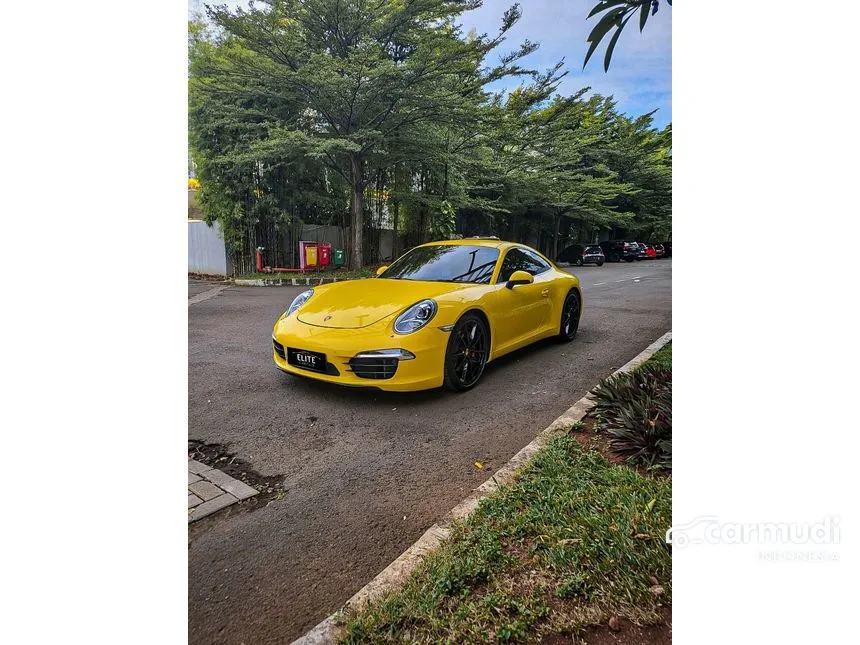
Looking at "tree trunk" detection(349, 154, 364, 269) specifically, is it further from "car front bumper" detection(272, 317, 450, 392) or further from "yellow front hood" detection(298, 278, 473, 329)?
"car front bumper" detection(272, 317, 450, 392)

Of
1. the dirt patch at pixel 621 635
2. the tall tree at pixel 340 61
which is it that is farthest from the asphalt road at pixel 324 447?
the tall tree at pixel 340 61

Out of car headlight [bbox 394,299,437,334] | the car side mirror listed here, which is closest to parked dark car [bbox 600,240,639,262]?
the car side mirror

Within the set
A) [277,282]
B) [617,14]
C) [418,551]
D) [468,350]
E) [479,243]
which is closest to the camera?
[617,14]

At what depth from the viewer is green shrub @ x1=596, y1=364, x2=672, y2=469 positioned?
188 centimetres

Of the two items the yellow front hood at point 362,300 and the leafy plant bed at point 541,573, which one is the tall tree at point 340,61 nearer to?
the yellow front hood at point 362,300

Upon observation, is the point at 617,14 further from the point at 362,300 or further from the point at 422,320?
the point at 362,300

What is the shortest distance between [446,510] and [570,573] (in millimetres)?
524

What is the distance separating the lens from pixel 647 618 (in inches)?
42.2

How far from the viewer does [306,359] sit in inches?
104

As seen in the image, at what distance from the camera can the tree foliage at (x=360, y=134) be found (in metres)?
1.94

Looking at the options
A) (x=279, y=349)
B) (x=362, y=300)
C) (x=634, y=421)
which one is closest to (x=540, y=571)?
(x=634, y=421)

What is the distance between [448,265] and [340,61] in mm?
2290

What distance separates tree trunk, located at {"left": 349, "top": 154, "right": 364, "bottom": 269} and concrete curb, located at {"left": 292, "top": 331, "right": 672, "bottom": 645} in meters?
1.34
